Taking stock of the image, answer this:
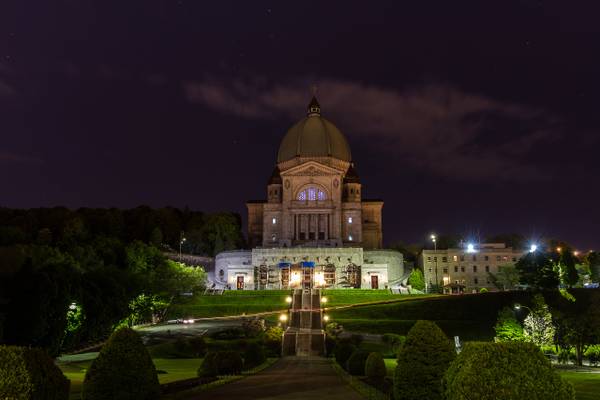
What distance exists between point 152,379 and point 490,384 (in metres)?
9.26

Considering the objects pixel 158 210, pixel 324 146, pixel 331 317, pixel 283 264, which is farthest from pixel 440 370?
pixel 158 210

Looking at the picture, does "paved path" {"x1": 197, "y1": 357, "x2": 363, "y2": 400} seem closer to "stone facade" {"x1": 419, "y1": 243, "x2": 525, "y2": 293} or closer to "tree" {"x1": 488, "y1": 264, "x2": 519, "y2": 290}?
"tree" {"x1": 488, "y1": 264, "x2": 519, "y2": 290}

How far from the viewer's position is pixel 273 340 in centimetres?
5319

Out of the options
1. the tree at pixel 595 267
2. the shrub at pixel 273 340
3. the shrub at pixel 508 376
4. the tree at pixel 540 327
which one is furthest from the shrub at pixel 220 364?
the tree at pixel 595 267

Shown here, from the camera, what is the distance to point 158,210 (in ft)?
408

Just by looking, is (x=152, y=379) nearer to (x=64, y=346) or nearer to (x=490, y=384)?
(x=490, y=384)

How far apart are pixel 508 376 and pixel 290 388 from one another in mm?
14023

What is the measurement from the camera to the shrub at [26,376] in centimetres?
1253

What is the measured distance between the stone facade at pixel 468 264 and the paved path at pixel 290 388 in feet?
227

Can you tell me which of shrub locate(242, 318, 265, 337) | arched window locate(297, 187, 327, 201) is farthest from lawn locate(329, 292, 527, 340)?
arched window locate(297, 187, 327, 201)

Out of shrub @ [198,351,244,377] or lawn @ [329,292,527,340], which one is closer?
shrub @ [198,351,244,377]

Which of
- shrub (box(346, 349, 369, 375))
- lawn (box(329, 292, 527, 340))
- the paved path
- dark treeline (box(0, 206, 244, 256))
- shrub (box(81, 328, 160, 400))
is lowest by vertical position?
the paved path

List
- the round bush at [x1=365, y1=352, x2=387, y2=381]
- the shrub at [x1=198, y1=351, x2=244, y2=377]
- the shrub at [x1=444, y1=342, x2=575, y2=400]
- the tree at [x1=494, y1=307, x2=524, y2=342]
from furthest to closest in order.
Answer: the tree at [x1=494, y1=307, x2=524, y2=342] < the shrub at [x1=198, y1=351, x2=244, y2=377] < the round bush at [x1=365, y1=352, x2=387, y2=381] < the shrub at [x1=444, y1=342, x2=575, y2=400]

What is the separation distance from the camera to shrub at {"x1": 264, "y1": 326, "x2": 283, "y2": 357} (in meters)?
52.4
